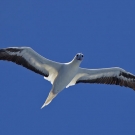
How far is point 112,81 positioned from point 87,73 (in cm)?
148

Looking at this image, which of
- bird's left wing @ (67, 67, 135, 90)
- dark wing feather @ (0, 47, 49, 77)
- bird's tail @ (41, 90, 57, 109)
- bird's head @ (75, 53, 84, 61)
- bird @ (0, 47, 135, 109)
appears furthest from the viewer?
bird's left wing @ (67, 67, 135, 90)

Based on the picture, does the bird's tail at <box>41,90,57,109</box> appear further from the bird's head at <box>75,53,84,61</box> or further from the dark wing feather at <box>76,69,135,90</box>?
the bird's head at <box>75,53,84,61</box>

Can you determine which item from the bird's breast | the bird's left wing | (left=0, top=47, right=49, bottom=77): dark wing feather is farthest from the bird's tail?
Answer: the bird's left wing

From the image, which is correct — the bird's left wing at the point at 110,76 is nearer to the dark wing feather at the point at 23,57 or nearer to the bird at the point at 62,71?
the bird at the point at 62,71

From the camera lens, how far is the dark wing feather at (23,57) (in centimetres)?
3597

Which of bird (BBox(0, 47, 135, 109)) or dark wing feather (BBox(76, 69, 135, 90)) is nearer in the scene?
bird (BBox(0, 47, 135, 109))

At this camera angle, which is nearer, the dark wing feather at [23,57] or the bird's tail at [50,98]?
the dark wing feather at [23,57]

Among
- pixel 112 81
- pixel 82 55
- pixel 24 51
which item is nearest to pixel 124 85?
pixel 112 81

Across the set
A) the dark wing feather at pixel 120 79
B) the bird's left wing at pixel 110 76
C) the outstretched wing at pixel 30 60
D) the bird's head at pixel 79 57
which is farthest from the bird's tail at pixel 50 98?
the bird's head at pixel 79 57

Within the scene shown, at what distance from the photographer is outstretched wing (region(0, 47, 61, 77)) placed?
3603 cm

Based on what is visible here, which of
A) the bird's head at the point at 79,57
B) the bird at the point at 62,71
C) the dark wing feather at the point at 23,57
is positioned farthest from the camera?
the bird's head at the point at 79,57

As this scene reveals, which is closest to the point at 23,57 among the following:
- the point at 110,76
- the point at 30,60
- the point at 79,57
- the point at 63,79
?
the point at 30,60

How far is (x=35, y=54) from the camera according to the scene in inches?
1444

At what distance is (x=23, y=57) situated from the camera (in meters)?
36.6
